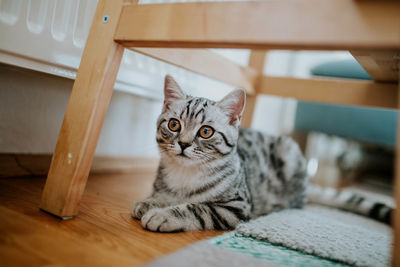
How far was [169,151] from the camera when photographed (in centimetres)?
111

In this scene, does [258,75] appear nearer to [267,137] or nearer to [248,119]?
[248,119]

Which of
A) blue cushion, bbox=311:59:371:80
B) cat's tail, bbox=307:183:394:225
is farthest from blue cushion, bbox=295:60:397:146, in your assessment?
cat's tail, bbox=307:183:394:225

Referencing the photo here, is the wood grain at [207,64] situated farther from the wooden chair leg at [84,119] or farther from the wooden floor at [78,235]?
the wooden floor at [78,235]

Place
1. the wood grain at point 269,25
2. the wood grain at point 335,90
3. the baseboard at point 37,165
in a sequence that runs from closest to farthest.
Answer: the wood grain at point 269,25 < the baseboard at point 37,165 < the wood grain at point 335,90

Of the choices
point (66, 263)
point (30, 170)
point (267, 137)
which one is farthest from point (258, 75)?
point (66, 263)

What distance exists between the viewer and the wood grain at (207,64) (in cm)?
119

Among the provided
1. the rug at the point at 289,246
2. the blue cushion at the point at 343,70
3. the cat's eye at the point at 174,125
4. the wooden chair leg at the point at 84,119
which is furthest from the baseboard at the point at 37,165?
the blue cushion at the point at 343,70

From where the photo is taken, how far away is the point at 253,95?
204 centimetres

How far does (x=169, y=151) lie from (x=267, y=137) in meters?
0.84

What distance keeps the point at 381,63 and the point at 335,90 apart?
1.80 ft

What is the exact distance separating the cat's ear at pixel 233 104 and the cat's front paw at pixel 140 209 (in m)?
0.45

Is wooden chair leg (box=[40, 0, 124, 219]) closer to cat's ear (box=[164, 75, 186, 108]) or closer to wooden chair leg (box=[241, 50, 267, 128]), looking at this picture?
cat's ear (box=[164, 75, 186, 108])

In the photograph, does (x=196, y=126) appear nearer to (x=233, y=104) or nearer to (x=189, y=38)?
(x=233, y=104)

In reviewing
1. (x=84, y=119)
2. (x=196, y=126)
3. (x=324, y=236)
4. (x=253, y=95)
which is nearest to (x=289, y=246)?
(x=324, y=236)
